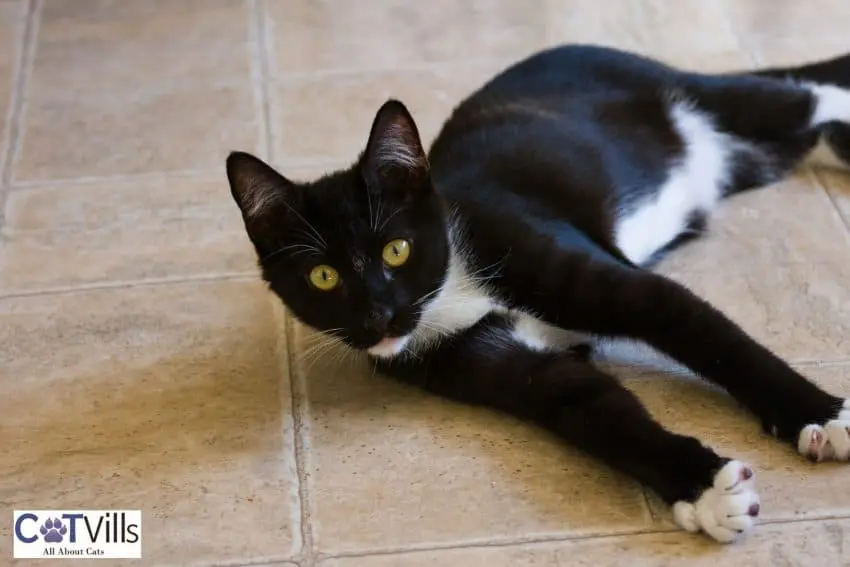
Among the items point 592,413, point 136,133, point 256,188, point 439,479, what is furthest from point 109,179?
point 592,413

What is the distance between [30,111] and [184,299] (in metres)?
0.81

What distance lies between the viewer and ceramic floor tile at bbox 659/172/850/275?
6.14 ft

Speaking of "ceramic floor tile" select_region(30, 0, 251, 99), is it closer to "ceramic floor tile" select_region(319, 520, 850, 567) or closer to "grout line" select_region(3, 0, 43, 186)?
"grout line" select_region(3, 0, 43, 186)

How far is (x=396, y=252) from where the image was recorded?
5.05ft

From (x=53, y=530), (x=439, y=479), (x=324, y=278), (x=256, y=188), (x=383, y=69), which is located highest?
(x=256, y=188)

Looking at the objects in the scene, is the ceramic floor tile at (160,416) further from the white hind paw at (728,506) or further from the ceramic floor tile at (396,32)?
the ceramic floor tile at (396,32)

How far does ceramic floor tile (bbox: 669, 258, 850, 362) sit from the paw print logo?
1053mm

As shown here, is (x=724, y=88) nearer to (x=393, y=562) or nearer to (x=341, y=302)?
(x=341, y=302)

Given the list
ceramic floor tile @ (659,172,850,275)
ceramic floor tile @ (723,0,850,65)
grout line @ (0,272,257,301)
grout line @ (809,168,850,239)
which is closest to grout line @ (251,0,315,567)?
grout line @ (0,272,257,301)

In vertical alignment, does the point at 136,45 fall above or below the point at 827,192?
below

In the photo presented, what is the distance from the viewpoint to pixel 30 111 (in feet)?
8.03

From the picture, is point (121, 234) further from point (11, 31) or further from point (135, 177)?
point (11, 31)

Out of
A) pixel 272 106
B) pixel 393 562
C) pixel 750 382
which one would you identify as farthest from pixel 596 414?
pixel 272 106

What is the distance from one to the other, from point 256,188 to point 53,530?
55 centimetres
